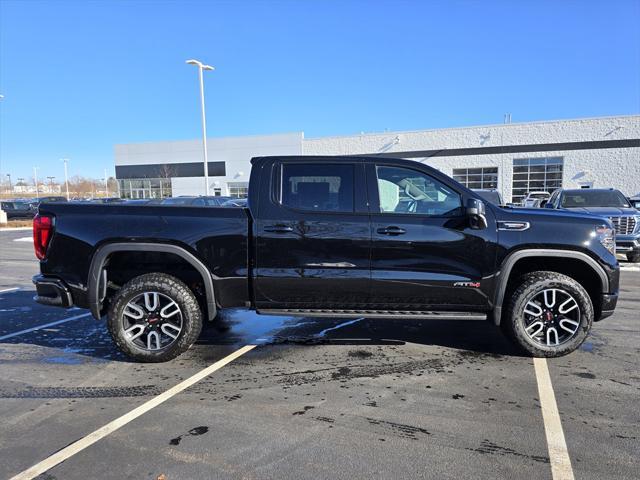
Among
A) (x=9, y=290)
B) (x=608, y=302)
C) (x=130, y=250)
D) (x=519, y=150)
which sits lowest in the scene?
(x=9, y=290)

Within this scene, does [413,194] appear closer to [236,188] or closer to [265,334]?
[265,334]

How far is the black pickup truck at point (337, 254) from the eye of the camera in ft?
13.8

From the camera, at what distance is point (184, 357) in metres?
4.58

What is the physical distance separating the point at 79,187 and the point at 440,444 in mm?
105080

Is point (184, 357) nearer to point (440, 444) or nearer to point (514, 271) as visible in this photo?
point (440, 444)

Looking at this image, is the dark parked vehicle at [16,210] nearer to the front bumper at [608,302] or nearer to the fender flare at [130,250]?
the fender flare at [130,250]

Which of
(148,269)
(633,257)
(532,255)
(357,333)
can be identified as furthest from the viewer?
(633,257)

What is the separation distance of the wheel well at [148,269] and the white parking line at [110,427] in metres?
0.78

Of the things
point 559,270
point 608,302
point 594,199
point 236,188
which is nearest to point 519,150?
point 594,199

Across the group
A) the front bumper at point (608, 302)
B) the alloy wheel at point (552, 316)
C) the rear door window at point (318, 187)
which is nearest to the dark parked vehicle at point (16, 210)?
the rear door window at point (318, 187)

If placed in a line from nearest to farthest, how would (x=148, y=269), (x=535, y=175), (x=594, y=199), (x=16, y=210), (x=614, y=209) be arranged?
(x=148, y=269) → (x=614, y=209) → (x=594, y=199) → (x=535, y=175) → (x=16, y=210)

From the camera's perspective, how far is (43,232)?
432cm

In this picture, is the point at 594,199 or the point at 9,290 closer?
the point at 9,290

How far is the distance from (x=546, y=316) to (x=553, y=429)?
1.48 meters
